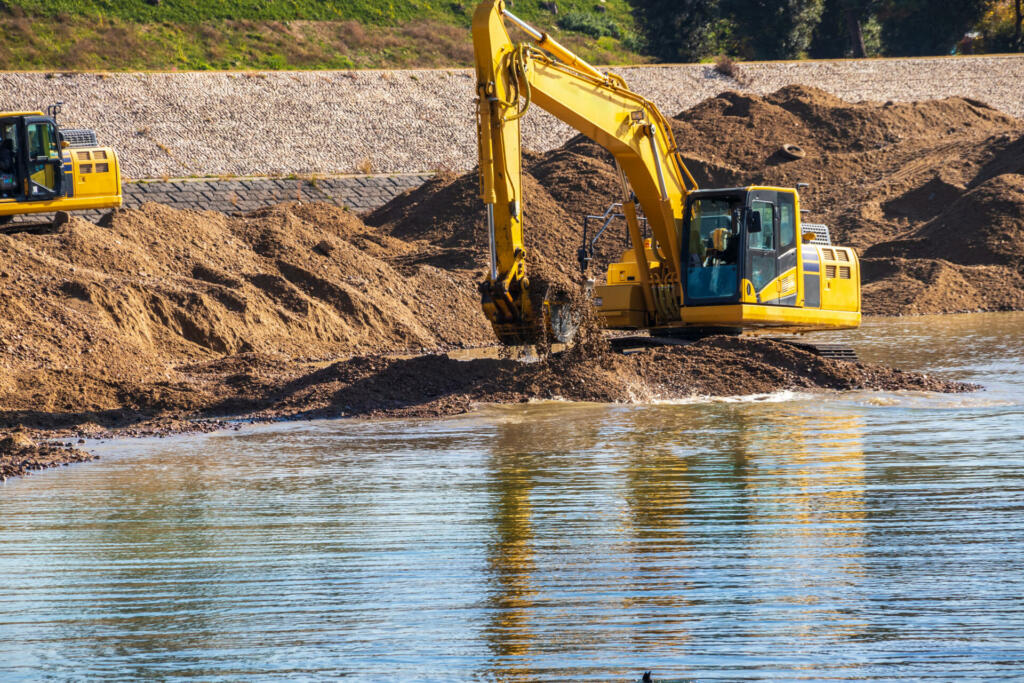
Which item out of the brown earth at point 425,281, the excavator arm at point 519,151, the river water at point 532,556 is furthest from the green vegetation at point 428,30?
the river water at point 532,556

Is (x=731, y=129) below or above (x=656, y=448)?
above

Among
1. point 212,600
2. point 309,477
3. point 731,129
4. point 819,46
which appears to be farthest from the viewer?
point 819,46

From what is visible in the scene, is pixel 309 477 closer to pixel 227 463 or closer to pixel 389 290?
pixel 227 463

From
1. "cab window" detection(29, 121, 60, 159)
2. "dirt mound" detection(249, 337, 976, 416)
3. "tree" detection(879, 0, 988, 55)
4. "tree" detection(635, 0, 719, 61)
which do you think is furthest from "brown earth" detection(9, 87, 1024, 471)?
"tree" detection(879, 0, 988, 55)

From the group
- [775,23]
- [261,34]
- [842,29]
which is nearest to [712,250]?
[261,34]

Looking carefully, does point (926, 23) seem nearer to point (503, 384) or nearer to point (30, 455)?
point (503, 384)

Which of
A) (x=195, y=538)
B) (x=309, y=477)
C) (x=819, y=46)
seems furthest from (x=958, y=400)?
(x=819, y=46)

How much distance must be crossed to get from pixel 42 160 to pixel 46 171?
1.11 ft

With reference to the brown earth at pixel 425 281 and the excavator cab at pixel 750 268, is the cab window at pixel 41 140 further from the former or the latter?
the excavator cab at pixel 750 268

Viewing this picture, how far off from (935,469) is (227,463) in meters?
6.63

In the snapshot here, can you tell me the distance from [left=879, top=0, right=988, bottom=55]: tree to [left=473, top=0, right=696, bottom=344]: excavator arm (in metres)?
46.7

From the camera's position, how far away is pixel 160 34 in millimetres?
50719

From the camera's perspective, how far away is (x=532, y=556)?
25.1 ft

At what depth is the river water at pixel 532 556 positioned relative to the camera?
577 cm
